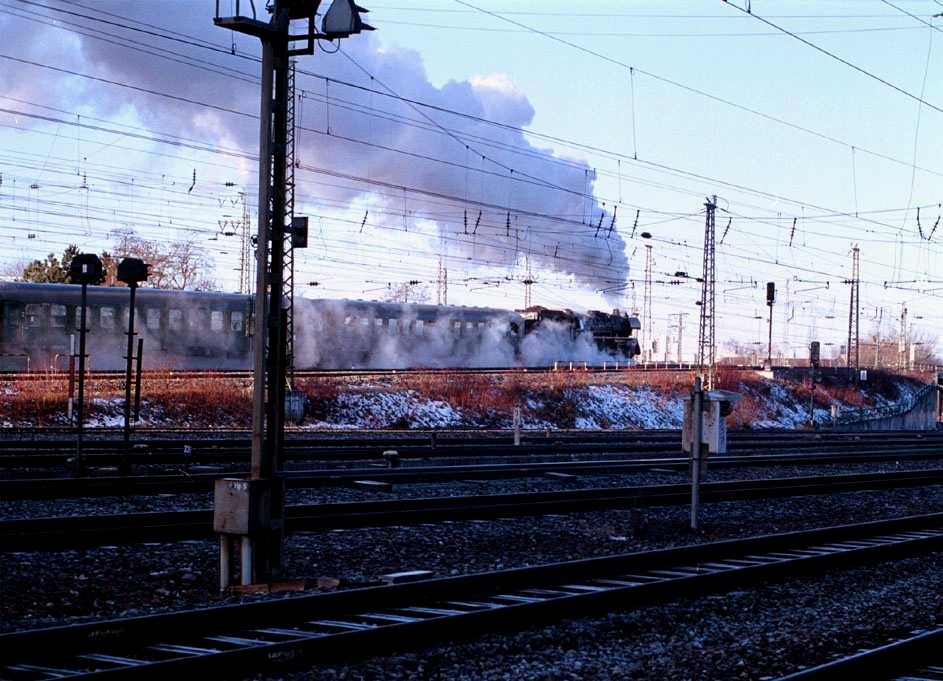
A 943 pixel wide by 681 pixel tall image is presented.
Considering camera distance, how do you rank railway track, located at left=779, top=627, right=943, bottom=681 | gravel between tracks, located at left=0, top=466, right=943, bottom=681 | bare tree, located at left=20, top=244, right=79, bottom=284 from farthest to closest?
bare tree, located at left=20, top=244, right=79, bottom=284 < gravel between tracks, located at left=0, top=466, right=943, bottom=681 < railway track, located at left=779, top=627, right=943, bottom=681

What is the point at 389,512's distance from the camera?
13.9m

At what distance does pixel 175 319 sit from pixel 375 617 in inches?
1267

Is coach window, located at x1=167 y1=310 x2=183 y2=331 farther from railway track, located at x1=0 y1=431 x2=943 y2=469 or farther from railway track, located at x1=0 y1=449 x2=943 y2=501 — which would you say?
railway track, located at x1=0 y1=449 x2=943 y2=501

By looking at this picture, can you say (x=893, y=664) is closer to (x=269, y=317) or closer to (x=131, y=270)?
(x=269, y=317)

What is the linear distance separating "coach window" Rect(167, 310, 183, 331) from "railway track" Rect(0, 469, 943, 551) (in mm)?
24264

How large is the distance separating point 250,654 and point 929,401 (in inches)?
2546

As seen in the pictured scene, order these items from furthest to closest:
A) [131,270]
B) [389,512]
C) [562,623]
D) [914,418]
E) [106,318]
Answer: [914,418] < [106,318] < [131,270] < [389,512] < [562,623]

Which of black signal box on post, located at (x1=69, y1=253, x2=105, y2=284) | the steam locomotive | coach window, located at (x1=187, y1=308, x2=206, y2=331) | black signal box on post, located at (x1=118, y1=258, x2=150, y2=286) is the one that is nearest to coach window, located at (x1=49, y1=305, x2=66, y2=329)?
the steam locomotive

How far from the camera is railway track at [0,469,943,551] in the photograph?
37.2 ft

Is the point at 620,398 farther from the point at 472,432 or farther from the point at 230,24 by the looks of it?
the point at 230,24

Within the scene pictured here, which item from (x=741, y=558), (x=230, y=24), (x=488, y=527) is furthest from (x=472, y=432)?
(x=230, y=24)

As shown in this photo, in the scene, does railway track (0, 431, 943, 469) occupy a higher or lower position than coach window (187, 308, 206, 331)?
lower

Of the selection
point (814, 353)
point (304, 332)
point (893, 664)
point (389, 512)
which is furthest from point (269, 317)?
point (814, 353)

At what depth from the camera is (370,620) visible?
27.0ft
